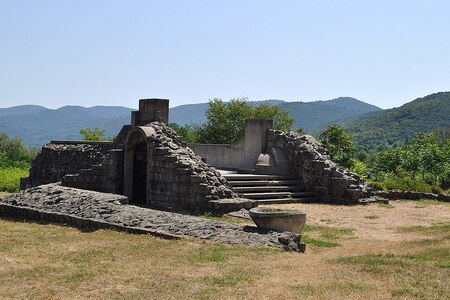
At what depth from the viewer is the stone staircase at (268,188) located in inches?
781

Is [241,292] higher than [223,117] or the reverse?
the reverse

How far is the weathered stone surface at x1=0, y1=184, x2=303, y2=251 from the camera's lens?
11.8 metres

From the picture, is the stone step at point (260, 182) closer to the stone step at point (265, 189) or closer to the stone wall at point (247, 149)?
the stone step at point (265, 189)

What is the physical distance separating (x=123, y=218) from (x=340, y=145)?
1685cm

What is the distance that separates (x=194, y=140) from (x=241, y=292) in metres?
38.2

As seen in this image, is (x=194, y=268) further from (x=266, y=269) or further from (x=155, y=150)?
(x=155, y=150)

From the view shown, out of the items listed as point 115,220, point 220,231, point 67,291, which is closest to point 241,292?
point 67,291

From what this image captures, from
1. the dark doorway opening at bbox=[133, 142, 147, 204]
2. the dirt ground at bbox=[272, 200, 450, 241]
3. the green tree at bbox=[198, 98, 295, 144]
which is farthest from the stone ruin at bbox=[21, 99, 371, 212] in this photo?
the green tree at bbox=[198, 98, 295, 144]

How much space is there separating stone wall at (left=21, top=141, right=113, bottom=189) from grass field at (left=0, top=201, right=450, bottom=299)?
7971 mm

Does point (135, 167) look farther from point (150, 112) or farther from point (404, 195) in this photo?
point (404, 195)

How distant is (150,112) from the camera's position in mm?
20250

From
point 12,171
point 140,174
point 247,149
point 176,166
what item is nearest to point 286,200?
Result: point 176,166

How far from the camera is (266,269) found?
9.25 metres

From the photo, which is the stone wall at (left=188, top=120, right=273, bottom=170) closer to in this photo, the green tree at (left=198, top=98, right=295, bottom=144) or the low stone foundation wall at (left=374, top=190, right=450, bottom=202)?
the low stone foundation wall at (left=374, top=190, right=450, bottom=202)
